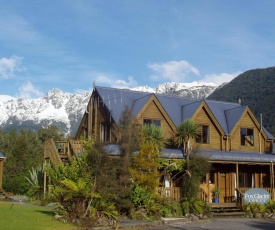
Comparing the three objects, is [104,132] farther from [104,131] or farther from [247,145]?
[247,145]

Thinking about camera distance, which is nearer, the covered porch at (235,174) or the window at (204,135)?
the covered porch at (235,174)

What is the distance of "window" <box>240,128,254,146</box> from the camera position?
37312 millimetres

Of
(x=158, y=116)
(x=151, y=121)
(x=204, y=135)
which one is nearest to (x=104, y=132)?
(x=151, y=121)

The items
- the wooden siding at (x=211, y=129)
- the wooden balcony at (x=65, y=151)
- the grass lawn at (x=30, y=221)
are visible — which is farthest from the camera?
the wooden siding at (x=211, y=129)

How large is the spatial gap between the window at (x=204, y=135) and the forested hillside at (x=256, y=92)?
51.6 m

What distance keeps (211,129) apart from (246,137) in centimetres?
373

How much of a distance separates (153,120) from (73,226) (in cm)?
1560

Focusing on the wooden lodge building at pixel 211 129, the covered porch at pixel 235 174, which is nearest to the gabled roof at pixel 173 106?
the wooden lodge building at pixel 211 129

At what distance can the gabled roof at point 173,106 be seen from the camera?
3397 centimetres

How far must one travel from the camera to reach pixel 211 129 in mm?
35812

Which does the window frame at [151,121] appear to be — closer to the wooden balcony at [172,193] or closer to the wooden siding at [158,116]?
the wooden siding at [158,116]

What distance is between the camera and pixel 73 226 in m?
19.5

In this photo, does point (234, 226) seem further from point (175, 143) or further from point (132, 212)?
point (175, 143)

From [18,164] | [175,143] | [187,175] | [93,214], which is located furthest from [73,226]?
[18,164]
